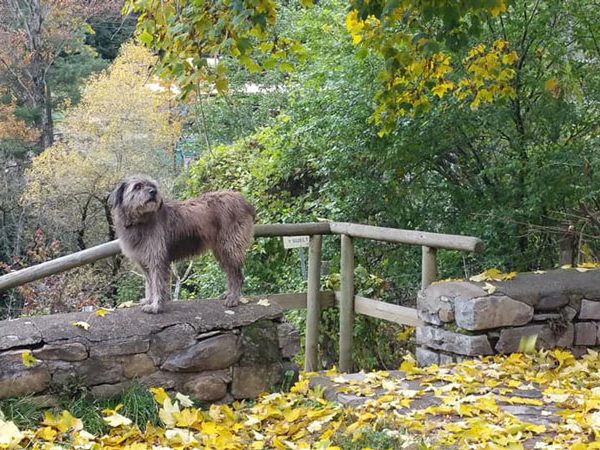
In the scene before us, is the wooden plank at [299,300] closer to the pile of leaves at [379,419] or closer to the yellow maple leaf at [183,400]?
the pile of leaves at [379,419]

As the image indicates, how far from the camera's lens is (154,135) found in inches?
820

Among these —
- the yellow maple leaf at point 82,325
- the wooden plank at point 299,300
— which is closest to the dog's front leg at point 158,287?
the yellow maple leaf at point 82,325

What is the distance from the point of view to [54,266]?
520cm

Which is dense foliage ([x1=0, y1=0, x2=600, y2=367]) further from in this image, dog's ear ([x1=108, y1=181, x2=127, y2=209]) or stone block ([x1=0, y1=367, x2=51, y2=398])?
stone block ([x1=0, y1=367, x2=51, y2=398])

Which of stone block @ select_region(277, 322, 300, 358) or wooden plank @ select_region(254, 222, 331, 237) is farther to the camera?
wooden plank @ select_region(254, 222, 331, 237)

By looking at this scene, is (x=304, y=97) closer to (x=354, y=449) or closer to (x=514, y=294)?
(x=514, y=294)

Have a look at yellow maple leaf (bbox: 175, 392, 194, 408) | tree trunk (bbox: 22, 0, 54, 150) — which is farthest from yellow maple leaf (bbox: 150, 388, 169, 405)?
tree trunk (bbox: 22, 0, 54, 150)

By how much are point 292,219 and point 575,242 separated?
11.1 ft

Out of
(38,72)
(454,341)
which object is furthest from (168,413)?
(38,72)

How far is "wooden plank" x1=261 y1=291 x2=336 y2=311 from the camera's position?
6.89m

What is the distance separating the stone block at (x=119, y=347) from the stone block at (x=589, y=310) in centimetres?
326

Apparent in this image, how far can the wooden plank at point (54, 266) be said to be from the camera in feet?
16.5

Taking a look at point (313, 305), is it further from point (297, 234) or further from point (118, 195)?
point (118, 195)

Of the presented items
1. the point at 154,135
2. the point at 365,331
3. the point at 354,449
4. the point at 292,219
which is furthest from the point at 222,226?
the point at 154,135
